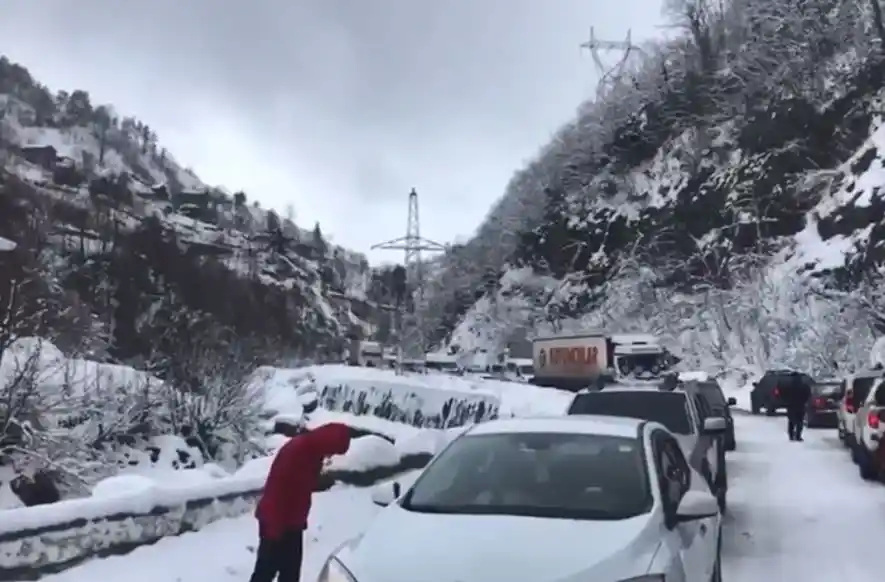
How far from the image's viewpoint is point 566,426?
7.20m

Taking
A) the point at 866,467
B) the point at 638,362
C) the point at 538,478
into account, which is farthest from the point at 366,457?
the point at 638,362

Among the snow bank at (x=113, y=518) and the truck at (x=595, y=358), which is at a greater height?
the truck at (x=595, y=358)

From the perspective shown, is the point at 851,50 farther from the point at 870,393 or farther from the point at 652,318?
the point at 870,393

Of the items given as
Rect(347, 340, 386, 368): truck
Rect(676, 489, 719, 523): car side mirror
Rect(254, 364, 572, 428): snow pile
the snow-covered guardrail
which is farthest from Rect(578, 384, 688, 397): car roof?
Rect(347, 340, 386, 368): truck

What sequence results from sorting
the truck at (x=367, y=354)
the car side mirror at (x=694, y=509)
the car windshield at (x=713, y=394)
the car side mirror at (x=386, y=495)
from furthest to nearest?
1. the truck at (x=367, y=354)
2. the car windshield at (x=713, y=394)
3. the car side mirror at (x=386, y=495)
4. the car side mirror at (x=694, y=509)

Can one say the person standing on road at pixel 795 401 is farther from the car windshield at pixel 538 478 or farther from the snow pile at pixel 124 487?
the car windshield at pixel 538 478

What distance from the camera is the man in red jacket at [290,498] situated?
24.4ft

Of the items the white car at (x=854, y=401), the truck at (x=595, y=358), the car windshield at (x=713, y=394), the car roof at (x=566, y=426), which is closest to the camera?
the car roof at (x=566, y=426)

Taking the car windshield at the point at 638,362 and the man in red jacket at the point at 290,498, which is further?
the car windshield at the point at 638,362

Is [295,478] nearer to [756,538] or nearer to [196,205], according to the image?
[756,538]

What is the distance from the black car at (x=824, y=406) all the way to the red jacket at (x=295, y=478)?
2608 centimetres

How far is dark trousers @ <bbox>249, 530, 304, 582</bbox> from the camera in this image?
7461mm

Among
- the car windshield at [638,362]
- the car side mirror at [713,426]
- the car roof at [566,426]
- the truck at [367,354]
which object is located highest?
the truck at [367,354]

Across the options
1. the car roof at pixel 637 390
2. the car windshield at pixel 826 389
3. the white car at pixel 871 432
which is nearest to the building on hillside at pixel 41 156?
the car windshield at pixel 826 389
